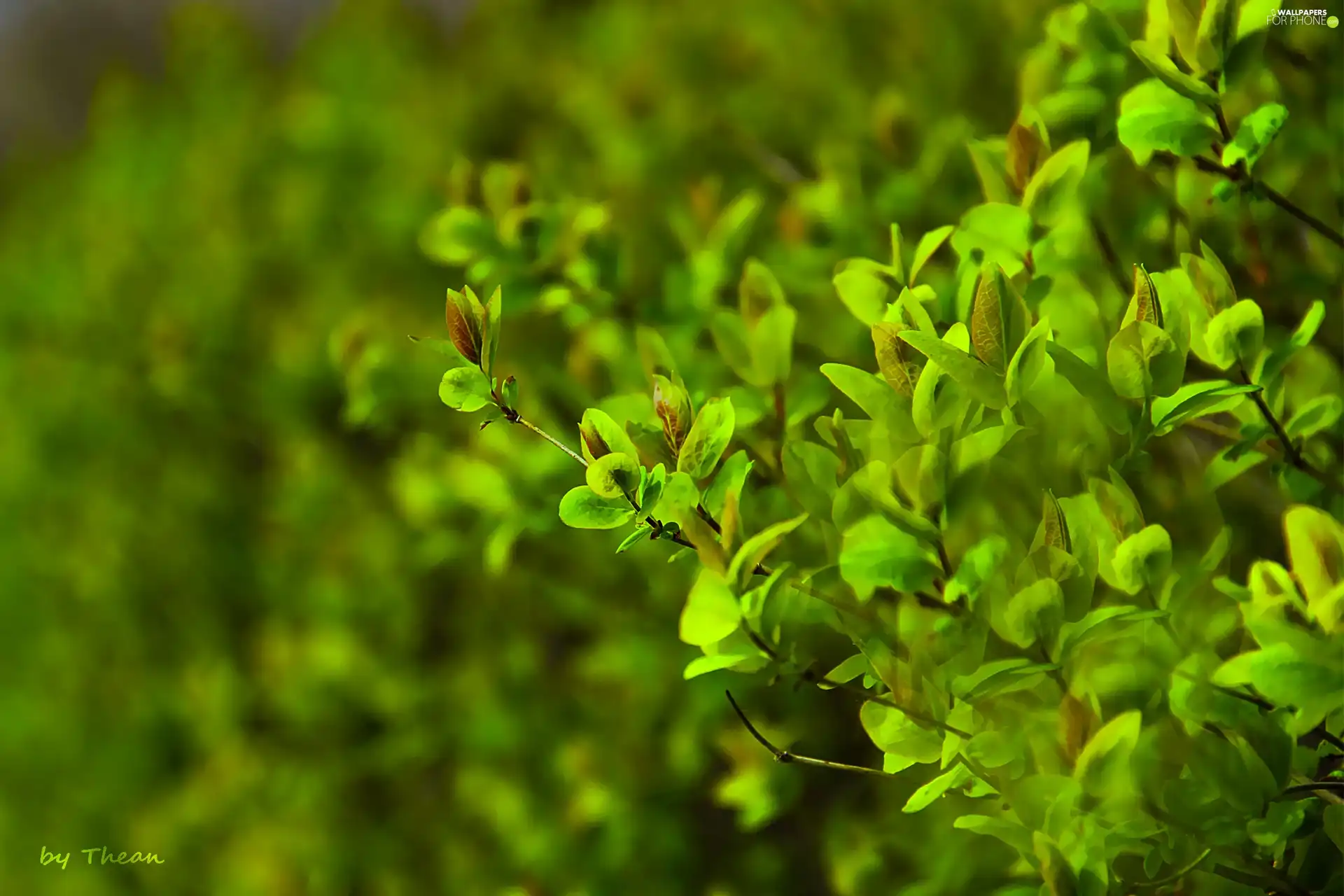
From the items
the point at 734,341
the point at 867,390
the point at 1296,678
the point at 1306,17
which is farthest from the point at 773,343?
the point at 1306,17

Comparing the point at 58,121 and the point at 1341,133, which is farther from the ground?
the point at 1341,133

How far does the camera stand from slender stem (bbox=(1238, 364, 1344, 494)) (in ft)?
2.14

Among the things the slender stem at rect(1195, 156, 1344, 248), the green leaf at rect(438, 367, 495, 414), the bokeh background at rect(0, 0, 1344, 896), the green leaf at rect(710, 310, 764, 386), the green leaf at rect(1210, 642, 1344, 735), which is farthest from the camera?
the bokeh background at rect(0, 0, 1344, 896)

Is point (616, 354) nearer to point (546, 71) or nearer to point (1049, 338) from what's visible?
point (1049, 338)

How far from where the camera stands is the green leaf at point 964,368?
1.69ft

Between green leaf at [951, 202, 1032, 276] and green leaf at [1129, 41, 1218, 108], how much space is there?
0.40 feet

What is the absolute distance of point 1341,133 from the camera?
3.09 feet

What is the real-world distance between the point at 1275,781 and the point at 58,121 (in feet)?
13.9

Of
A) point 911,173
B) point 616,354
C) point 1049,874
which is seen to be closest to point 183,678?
point 616,354

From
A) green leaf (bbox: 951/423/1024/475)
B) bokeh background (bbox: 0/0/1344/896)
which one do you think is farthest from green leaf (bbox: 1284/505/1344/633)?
bokeh background (bbox: 0/0/1344/896)

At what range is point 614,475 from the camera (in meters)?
0.55

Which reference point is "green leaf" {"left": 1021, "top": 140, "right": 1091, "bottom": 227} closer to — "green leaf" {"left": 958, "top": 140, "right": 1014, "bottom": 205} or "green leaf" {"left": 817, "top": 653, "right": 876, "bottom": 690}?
"green leaf" {"left": 958, "top": 140, "right": 1014, "bottom": 205}

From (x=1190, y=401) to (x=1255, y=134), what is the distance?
199 mm

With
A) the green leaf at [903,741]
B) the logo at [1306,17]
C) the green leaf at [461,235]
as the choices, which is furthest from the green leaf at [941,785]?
the logo at [1306,17]
